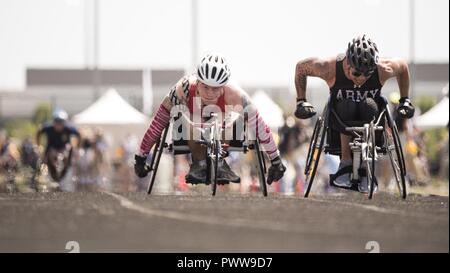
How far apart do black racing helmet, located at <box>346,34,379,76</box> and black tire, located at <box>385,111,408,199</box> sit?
56cm

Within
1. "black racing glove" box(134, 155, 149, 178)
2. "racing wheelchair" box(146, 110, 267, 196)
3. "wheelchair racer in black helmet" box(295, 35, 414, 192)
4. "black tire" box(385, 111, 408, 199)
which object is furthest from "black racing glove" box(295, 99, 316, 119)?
"black racing glove" box(134, 155, 149, 178)

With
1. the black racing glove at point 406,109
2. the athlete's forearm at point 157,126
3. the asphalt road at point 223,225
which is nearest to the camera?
the asphalt road at point 223,225

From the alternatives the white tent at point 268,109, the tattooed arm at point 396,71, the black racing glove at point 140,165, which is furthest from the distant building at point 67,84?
the tattooed arm at point 396,71

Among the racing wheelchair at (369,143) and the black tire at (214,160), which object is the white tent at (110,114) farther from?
the racing wheelchair at (369,143)

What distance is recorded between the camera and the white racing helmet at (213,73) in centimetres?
1341

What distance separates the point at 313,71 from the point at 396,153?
1201mm

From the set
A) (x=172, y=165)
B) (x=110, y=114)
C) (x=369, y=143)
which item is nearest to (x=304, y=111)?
(x=369, y=143)

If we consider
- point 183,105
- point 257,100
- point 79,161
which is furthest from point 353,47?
point 257,100

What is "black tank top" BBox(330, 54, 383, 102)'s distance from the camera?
13.4 m

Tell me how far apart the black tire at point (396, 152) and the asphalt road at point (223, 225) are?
22 centimetres

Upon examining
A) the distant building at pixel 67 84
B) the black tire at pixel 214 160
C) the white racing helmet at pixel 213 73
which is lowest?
the distant building at pixel 67 84

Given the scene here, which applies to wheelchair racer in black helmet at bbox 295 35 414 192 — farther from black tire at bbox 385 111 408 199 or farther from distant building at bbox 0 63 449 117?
distant building at bbox 0 63 449 117

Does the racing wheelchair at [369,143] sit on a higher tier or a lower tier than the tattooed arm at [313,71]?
lower

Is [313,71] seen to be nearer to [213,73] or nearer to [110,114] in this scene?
[213,73]
